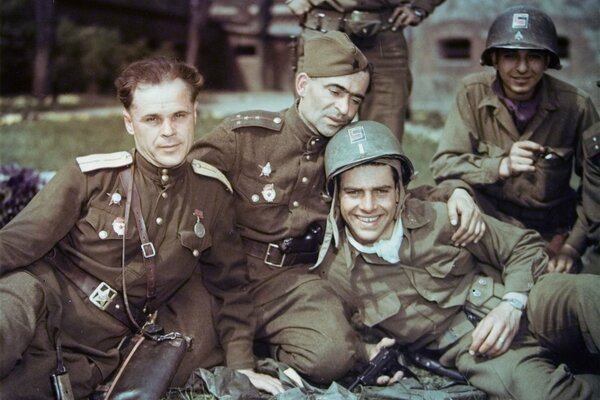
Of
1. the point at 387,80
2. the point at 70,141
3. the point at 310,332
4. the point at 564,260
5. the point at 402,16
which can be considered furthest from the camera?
the point at 70,141

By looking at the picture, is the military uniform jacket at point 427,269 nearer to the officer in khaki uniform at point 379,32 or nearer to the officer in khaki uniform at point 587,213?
the officer in khaki uniform at point 587,213

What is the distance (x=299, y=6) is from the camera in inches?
193

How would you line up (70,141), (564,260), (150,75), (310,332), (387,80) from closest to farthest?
(150,75) → (310,332) → (564,260) → (387,80) → (70,141)

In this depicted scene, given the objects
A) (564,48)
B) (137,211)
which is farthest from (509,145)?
(564,48)

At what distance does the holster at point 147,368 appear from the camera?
10.4ft

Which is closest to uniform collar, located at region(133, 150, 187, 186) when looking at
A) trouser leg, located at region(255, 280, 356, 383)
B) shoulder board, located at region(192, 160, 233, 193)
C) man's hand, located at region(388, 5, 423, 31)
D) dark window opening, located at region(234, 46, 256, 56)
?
shoulder board, located at region(192, 160, 233, 193)

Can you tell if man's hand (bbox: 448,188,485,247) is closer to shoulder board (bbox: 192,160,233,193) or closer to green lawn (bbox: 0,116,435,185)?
shoulder board (bbox: 192,160,233,193)

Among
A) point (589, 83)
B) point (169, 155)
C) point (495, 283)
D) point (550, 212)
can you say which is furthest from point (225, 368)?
point (589, 83)

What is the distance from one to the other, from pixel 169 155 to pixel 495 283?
1784mm

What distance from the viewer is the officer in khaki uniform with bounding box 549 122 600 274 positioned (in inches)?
167

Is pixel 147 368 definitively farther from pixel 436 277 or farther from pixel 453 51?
pixel 453 51

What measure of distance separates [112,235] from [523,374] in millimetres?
2034

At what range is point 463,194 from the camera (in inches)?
155

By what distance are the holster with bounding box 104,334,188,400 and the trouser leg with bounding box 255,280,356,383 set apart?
65cm
